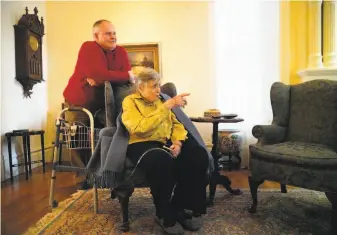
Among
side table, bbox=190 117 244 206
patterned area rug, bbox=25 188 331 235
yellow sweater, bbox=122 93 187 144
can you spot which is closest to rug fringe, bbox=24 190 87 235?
patterned area rug, bbox=25 188 331 235

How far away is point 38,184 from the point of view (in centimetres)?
293

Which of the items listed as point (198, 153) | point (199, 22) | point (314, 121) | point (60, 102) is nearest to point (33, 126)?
point (60, 102)

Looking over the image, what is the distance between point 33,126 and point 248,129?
294 centimetres

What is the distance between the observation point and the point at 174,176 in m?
1.72

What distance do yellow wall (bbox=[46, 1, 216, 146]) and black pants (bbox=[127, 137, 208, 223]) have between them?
2.36 meters

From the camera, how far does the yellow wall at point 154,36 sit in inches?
160

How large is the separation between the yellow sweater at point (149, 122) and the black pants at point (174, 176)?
56 mm

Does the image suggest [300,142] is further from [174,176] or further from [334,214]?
[174,176]

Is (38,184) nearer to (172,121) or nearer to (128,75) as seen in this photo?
(128,75)

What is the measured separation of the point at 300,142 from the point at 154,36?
9.02 ft

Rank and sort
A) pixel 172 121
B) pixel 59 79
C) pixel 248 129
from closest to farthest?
pixel 172 121 < pixel 248 129 < pixel 59 79

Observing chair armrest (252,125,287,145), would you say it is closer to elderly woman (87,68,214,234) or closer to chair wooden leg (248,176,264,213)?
chair wooden leg (248,176,264,213)

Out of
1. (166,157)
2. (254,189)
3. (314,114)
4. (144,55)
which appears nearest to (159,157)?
(166,157)

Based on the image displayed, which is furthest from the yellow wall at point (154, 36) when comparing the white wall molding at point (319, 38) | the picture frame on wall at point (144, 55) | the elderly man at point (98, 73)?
the elderly man at point (98, 73)
